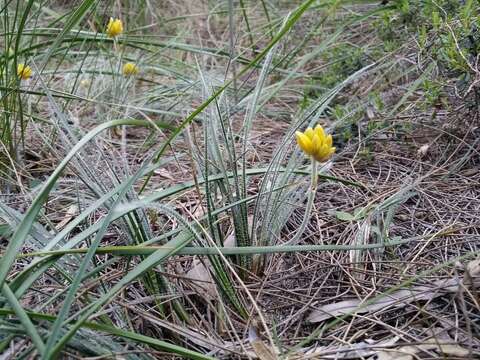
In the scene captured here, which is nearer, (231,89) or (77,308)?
(77,308)

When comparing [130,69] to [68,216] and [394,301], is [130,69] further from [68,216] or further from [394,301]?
[394,301]

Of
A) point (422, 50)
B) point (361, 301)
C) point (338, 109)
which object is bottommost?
point (361, 301)

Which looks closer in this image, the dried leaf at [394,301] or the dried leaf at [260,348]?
the dried leaf at [260,348]

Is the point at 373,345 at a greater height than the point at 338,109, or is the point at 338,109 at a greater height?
the point at 338,109

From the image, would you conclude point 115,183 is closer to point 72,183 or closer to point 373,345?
point 72,183

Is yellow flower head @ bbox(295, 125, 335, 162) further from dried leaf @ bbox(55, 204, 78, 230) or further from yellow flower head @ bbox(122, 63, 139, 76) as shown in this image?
yellow flower head @ bbox(122, 63, 139, 76)

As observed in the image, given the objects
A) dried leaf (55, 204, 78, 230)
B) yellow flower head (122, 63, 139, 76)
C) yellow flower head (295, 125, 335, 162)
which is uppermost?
yellow flower head (122, 63, 139, 76)

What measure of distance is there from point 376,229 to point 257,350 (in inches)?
17.0

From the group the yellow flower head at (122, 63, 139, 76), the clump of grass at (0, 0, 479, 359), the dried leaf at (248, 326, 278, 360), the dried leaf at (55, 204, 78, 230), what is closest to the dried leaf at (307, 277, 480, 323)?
the clump of grass at (0, 0, 479, 359)

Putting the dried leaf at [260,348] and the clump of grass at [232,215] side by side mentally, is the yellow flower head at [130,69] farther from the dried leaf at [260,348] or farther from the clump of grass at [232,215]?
the dried leaf at [260,348]

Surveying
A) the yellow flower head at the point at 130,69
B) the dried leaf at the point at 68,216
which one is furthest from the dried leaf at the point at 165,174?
the yellow flower head at the point at 130,69

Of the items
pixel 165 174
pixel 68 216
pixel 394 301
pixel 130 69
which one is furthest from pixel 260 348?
pixel 130 69

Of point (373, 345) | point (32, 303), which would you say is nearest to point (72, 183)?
point (32, 303)

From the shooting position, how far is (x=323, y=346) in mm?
925
